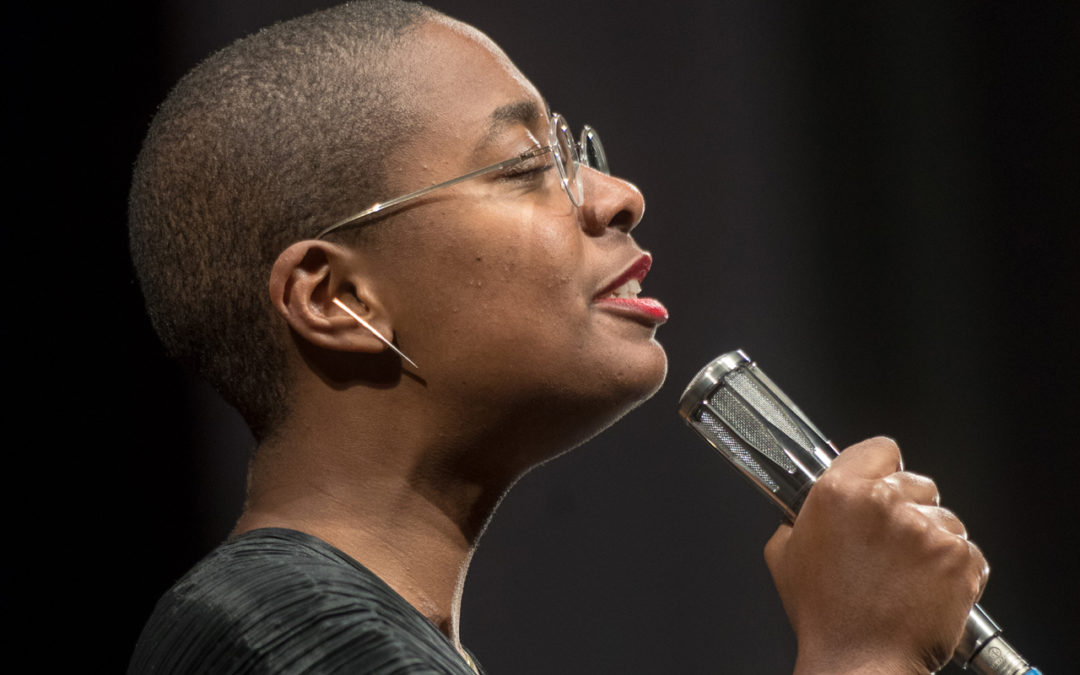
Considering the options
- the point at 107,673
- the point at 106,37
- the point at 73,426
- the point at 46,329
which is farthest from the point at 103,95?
the point at 107,673

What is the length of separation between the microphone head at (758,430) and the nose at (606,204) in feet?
0.74

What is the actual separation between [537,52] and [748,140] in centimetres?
47

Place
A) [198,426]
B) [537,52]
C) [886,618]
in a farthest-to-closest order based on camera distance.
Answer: [537,52] < [198,426] < [886,618]

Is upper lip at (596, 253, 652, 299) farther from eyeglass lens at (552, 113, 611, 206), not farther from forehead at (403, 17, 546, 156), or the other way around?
forehead at (403, 17, 546, 156)

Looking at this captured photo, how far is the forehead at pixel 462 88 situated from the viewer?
1324 mm

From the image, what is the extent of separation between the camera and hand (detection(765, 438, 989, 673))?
1096 millimetres

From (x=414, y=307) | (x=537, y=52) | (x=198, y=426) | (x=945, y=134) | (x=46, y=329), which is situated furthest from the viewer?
(x=945, y=134)

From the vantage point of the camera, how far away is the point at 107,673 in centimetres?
174

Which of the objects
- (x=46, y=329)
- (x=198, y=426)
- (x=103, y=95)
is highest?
(x=103, y=95)

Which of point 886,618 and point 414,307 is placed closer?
point 886,618

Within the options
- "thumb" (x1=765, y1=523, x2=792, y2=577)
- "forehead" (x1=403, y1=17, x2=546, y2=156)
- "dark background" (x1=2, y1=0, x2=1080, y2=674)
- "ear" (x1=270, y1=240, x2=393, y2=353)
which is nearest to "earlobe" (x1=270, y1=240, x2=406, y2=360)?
"ear" (x1=270, y1=240, x2=393, y2=353)

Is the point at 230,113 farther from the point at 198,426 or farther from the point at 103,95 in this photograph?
the point at 198,426

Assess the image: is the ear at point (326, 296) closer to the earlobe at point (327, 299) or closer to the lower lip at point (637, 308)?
the earlobe at point (327, 299)

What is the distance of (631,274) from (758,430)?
0.79 ft
